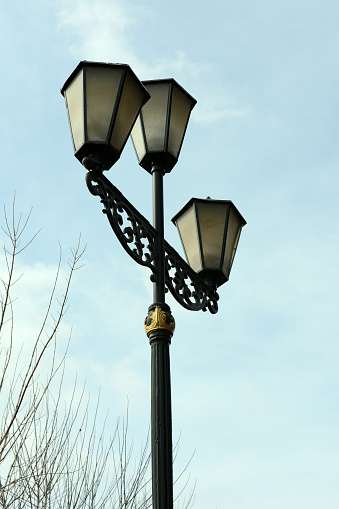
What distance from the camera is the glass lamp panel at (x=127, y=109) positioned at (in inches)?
139

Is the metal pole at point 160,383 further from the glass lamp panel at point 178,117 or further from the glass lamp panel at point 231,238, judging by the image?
the glass lamp panel at point 231,238

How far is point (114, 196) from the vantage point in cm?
360

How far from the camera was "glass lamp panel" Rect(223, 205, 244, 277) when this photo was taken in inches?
172

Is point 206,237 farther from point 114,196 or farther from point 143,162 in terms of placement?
point 114,196

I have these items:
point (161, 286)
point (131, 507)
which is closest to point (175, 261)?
point (161, 286)

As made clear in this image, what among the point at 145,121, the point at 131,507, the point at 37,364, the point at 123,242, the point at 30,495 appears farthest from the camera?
the point at 131,507

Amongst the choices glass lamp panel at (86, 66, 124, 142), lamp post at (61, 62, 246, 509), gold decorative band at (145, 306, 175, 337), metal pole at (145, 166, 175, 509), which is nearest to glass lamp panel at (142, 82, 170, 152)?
lamp post at (61, 62, 246, 509)

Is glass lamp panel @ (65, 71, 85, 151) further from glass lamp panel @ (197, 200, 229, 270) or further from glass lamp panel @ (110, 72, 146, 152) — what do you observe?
glass lamp panel @ (197, 200, 229, 270)

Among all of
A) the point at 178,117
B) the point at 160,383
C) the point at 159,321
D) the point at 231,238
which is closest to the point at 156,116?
the point at 178,117

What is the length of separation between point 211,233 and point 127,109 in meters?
1.08

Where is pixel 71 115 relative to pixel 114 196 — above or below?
above

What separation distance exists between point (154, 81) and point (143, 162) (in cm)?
50

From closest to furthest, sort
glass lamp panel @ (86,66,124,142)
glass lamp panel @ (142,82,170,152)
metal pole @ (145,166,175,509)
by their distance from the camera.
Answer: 1. metal pole @ (145,166,175,509)
2. glass lamp panel @ (86,66,124,142)
3. glass lamp panel @ (142,82,170,152)

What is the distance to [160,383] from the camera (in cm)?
328
